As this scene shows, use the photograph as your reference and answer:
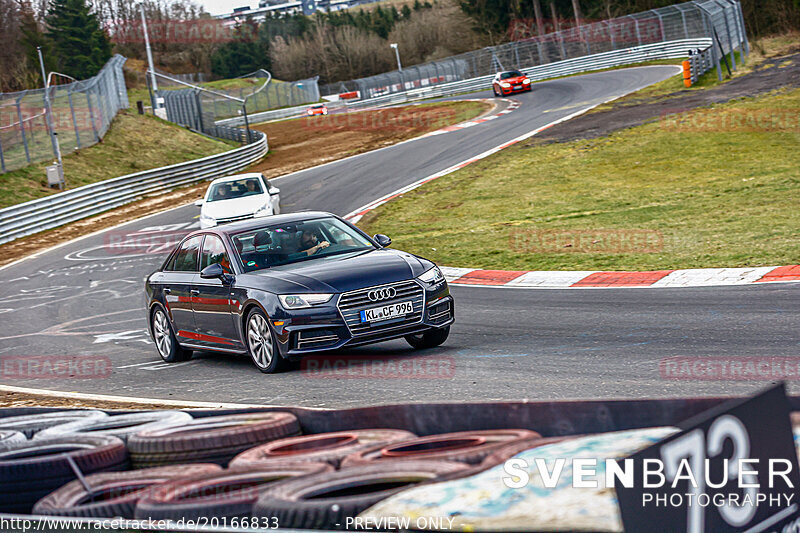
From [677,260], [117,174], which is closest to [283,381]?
[677,260]

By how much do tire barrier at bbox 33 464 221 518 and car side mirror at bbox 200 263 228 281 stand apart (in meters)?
5.10

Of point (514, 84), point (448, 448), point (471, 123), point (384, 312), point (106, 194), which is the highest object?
point (514, 84)

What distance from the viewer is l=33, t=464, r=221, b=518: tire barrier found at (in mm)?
3920

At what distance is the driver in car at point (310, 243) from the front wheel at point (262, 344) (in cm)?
100

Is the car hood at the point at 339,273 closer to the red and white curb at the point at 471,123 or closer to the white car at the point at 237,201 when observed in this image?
the white car at the point at 237,201

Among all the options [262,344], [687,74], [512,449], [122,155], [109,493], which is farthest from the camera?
[122,155]

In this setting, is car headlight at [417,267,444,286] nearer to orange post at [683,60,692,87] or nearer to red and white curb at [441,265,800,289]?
red and white curb at [441,265,800,289]

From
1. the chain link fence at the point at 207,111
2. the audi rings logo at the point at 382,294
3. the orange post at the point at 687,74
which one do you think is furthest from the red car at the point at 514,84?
the audi rings logo at the point at 382,294

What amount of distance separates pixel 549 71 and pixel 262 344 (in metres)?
54.4

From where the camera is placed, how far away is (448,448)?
4113 millimetres

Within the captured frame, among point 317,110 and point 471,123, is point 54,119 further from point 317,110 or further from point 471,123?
point 317,110

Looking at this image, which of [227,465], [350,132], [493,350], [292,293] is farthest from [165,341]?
[350,132]

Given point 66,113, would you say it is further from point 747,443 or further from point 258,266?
point 747,443

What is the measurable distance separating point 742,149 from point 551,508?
68.8 feet
